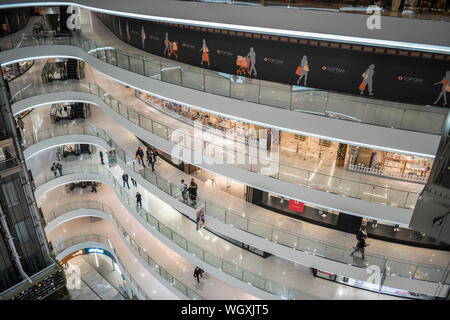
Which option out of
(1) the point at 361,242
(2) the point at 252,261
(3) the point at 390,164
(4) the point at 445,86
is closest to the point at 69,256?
(2) the point at 252,261

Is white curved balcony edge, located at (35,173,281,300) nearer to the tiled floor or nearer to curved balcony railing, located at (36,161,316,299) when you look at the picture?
curved balcony railing, located at (36,161,316,299)

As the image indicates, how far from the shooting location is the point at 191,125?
1422 centimetres

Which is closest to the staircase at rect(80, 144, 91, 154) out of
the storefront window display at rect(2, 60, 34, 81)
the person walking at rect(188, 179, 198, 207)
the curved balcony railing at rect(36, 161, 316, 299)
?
the curved balcony railing at rect(36, 161, 316, 299)

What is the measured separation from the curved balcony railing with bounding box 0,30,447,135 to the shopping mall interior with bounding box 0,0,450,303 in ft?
0.13

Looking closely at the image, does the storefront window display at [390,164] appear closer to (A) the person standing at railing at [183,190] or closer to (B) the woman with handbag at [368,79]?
(B) the woman with handbag at [368,79]

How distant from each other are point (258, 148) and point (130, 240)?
7.80 m

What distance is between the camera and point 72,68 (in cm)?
1919

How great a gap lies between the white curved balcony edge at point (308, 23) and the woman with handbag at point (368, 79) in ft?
5.00

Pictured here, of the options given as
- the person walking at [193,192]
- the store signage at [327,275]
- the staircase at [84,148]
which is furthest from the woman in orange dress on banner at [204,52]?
the staircase at [84,148]

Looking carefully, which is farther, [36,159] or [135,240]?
[36,159]

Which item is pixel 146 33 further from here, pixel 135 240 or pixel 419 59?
pixel 419 59

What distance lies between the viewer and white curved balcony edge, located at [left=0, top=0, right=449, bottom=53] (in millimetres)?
6520
